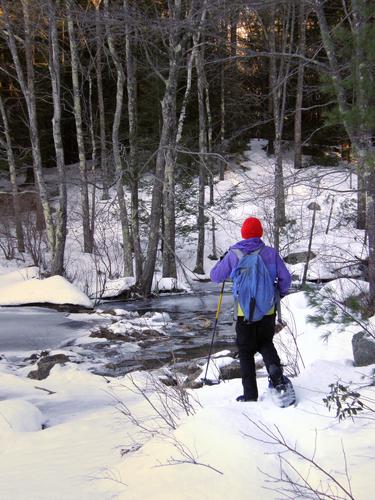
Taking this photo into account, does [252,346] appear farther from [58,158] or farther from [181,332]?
[58,158]

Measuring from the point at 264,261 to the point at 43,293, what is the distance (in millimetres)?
9534

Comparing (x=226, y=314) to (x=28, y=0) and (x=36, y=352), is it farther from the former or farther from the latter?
(x=28, y=0)

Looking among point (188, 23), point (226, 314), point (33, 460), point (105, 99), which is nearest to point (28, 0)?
point (188, 23)

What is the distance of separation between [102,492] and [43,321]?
8.73m

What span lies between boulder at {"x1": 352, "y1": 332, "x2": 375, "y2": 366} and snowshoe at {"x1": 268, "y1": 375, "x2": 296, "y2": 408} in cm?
99

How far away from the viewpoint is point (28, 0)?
14164mm

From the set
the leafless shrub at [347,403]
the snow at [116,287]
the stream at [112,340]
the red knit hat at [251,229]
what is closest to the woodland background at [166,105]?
the snow at [116,287]

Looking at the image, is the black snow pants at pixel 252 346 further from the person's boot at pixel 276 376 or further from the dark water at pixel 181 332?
the dark water at pixel 181 332

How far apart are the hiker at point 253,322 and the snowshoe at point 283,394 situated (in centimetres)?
18

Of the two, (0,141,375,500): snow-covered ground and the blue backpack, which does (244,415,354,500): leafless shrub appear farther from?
the blue backpack

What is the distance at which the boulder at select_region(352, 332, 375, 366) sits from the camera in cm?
448

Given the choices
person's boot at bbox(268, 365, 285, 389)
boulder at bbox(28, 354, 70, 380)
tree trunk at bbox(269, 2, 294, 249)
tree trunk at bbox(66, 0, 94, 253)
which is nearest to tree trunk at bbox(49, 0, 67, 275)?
tree trunk at bbox(66, 0, 94, 253)

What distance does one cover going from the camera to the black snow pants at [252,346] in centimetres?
417

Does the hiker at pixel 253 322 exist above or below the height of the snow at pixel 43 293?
→ above
